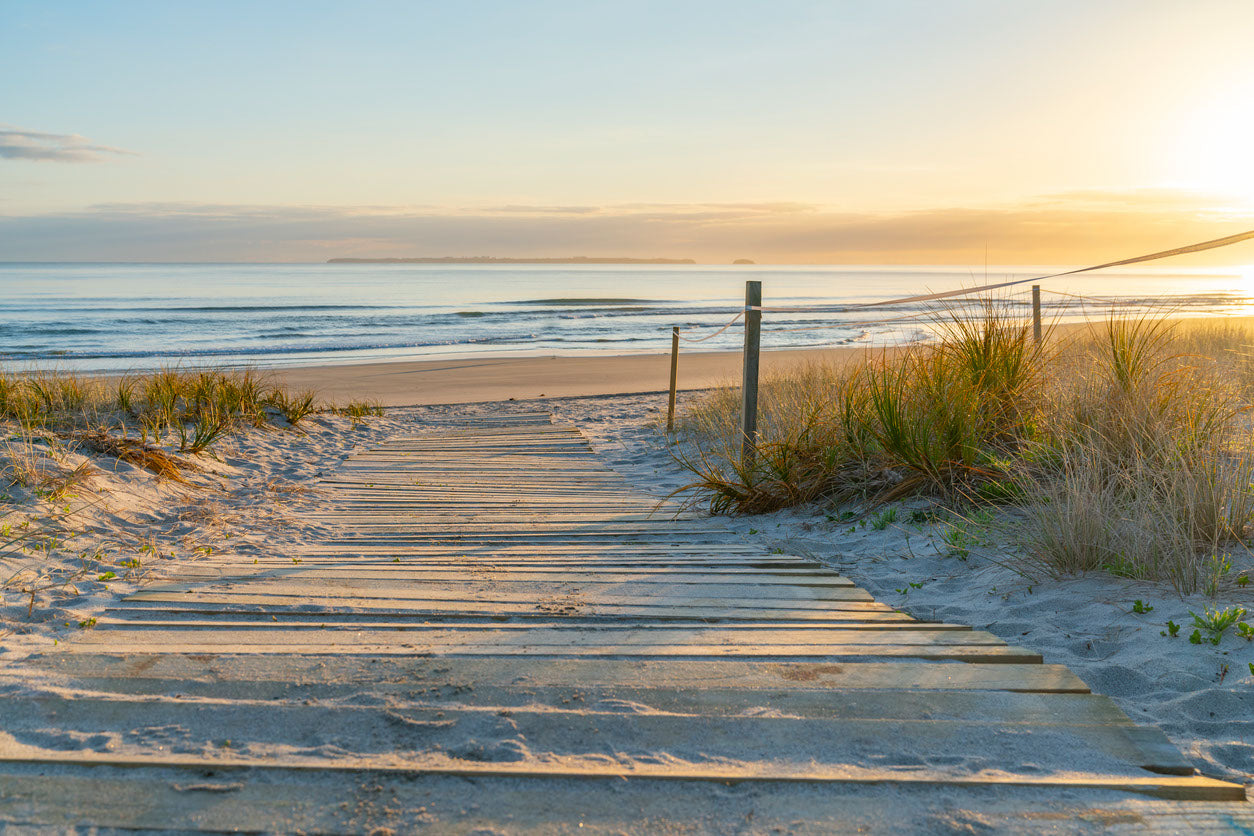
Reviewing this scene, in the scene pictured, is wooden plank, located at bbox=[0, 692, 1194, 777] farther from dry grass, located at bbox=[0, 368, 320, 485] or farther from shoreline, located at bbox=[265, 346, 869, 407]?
shoreline, located at bbox=[265, 346, 869, 407]

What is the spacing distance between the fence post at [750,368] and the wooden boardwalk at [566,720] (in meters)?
2.55

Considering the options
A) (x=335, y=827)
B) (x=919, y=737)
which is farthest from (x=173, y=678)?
(x=919, y=737)

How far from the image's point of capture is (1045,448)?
181 inches

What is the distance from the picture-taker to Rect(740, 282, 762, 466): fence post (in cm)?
605

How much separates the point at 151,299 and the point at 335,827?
156 ft

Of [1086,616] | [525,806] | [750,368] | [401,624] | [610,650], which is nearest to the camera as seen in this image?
[525,806]

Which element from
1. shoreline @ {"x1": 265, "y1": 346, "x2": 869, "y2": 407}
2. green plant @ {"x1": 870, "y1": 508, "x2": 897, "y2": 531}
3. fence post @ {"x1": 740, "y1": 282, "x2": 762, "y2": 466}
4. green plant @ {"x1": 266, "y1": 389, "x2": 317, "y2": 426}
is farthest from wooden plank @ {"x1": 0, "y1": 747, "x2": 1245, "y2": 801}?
shoreline @ {"x1": 265, "y1": 346, "x2": 869, "y2": 407}

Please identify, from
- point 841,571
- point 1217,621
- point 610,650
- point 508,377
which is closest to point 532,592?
point 610,650

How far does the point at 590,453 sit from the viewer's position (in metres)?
8.24

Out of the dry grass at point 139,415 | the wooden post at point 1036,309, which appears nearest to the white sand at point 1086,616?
the dry grass at point 139,415

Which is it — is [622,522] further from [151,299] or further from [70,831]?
[151,299]

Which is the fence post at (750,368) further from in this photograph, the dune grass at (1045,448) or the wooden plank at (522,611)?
the wooden plank at (522,611)

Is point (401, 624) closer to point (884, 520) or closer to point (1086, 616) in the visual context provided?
point (1086, 616)

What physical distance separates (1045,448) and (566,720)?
11.5 ft
